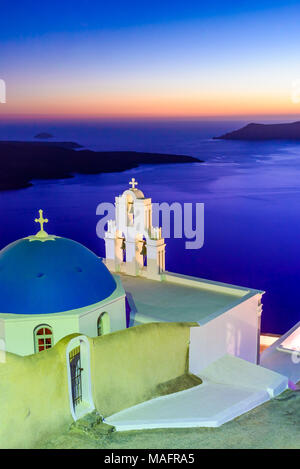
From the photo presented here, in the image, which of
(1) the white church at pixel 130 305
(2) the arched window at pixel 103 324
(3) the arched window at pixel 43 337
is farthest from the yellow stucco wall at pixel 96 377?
(3) the arched window at pixel 43 337

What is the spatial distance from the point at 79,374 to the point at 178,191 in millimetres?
37048

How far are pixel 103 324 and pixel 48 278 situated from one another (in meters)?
1.70

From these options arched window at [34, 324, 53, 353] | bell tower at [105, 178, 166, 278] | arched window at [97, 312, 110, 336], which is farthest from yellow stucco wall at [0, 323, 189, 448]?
bell tower at [105, 178, 166, 278]

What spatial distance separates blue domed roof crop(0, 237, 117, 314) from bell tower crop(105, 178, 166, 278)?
15.7 ft

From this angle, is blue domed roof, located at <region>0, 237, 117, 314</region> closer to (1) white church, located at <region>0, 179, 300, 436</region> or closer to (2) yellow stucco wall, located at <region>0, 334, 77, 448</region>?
(1) white church, located at <region>0, 179, 300, 436</region>

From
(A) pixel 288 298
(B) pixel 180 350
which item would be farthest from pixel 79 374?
(A) pixel 288 298

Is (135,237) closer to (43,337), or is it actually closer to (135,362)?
(135,362)

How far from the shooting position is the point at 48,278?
11.0 metres

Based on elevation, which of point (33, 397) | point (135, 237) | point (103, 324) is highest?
point (135, 237)

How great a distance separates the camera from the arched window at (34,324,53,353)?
10680 mm

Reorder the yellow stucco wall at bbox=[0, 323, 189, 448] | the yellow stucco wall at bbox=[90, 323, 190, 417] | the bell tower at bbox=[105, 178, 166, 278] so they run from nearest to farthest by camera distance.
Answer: the yellow stucco wall at bbox=[0, 323, 189, 448], the yellow stucco wall at bbox=[90, 323, 190, 417], the bell tower at bbox=[105, 178, 166, 278]

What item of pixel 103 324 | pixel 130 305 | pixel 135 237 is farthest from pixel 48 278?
pixel 135 237

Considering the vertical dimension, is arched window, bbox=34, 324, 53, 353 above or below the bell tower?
below

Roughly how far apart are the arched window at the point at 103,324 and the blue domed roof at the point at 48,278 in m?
0.42
